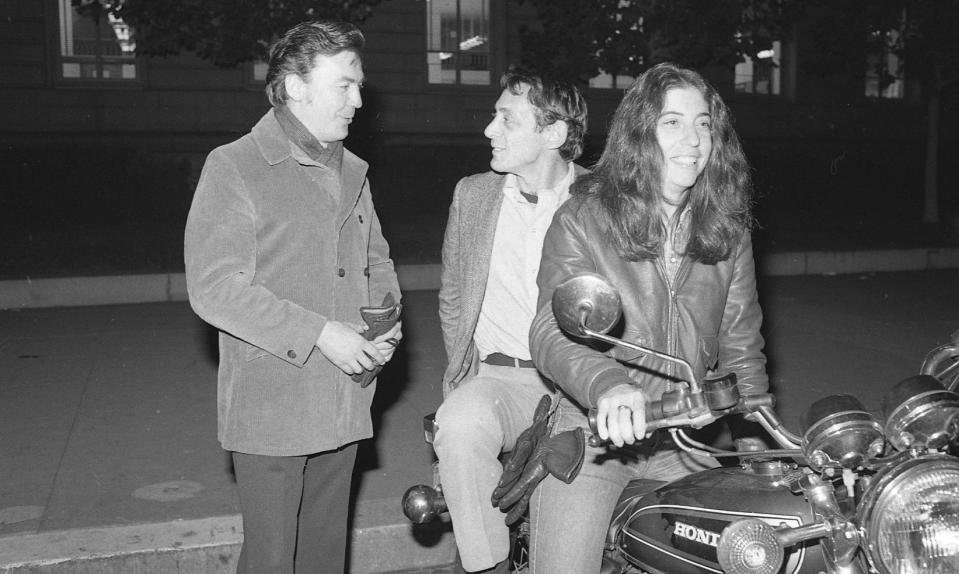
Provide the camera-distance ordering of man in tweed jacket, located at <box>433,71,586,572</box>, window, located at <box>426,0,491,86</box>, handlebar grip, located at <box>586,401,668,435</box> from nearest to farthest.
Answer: handlebar grip, located at <box>586,401,668,435</box>, man in tweed jacket, located at <box>433,71,586,572</box>, window, located at <box>426,0,491,86</box>

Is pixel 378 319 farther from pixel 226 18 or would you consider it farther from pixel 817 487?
pixel 226 18

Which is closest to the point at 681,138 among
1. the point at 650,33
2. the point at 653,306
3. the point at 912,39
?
the point at 653,306

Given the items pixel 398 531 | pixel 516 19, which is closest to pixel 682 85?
pixel 398 531

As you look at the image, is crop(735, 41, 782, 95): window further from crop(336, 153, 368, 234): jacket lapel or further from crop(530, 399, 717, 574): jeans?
crop(530, 399, 717, 574): jeans

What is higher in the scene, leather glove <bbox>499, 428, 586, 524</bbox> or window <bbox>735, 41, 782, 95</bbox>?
window <bbox>735, 41, 782, 95</bbox>

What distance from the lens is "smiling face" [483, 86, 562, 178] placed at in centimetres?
388

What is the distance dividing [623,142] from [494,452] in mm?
963

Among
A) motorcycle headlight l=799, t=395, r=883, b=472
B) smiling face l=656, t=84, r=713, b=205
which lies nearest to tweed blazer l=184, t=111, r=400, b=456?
smiling face l=656, t=84, r=713, b=205

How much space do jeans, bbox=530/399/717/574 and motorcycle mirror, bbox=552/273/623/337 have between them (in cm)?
65

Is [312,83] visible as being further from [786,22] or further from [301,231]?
[786,22]

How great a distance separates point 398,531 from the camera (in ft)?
14.6

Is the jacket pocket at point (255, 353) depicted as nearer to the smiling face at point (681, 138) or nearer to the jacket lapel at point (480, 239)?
the jacket lapel at point (480, 239)

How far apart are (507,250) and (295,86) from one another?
991 millimetres

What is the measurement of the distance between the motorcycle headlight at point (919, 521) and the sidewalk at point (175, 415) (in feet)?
9.55
